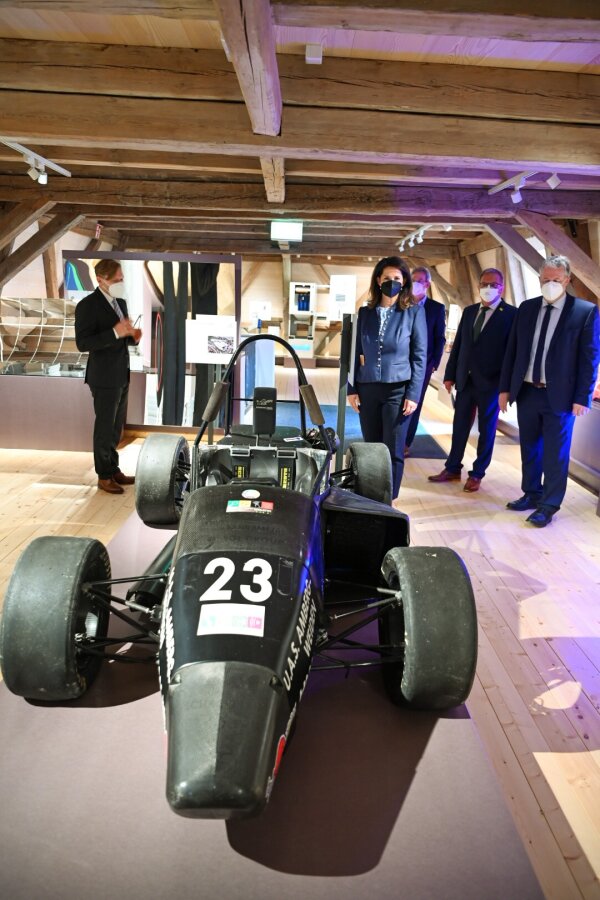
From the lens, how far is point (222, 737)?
4.83 feet

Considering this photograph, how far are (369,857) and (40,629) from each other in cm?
112

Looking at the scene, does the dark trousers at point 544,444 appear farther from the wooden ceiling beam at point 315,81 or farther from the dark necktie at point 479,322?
the wooden ceiling beam at point 315,81

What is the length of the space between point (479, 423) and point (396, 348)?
177 cm

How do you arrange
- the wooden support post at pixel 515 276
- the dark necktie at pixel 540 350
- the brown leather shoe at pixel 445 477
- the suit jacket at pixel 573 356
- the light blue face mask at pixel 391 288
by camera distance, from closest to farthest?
the light blue face mask at pixel 391 288
the suit jacket at pixel 573 356
the dark necktie at pixel 540 350
the brown leather shoe at pixel 445 477
the wooden support post at pixel 515 276

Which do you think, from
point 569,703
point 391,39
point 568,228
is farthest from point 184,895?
point 568,228

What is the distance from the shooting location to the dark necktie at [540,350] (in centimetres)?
454

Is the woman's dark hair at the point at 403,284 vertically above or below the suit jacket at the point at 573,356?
above

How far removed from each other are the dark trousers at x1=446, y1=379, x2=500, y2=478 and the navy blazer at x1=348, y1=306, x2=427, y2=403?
145 cm

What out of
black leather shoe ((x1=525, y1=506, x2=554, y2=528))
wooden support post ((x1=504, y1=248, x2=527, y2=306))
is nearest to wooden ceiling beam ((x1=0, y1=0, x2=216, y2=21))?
black leather shoe ((x1=525, y1=506, x2=554, y2=528))

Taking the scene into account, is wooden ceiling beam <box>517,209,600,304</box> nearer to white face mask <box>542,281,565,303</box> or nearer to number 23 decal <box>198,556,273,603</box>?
white face mask <box>542,281,565,303</box>

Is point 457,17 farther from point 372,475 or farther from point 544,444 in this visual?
point 544,444

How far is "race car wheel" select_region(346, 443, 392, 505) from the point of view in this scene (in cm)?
354

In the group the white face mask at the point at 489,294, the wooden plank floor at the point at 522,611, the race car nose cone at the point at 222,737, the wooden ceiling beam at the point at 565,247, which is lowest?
the wooden plank floor at the point at 522,611

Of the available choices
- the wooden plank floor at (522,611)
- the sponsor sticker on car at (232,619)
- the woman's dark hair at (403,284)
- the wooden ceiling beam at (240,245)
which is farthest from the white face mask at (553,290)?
the wooden ceiling beam at (240,245)
